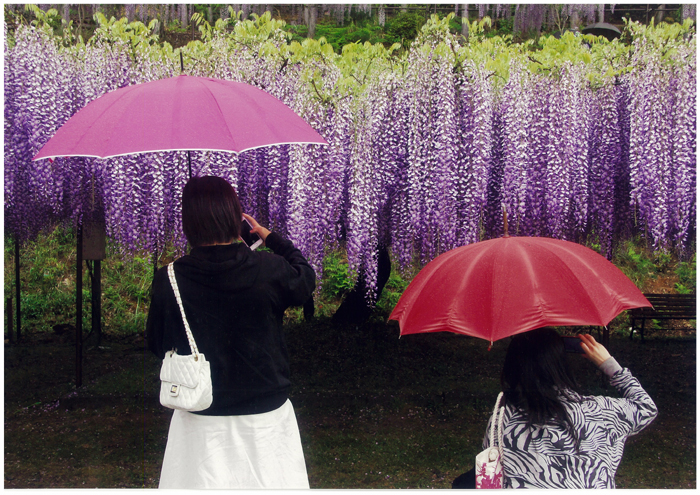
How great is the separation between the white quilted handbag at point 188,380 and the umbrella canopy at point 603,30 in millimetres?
3693

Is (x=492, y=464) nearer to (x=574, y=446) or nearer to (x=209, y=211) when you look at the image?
(x=574, y=446)

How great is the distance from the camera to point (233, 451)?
1792 millimetres

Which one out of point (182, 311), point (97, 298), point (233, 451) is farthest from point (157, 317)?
point (97, 298)

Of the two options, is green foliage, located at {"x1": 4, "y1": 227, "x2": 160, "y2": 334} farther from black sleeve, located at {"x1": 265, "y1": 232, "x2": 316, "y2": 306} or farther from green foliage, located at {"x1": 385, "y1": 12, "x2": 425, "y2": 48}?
black sleeve, located at {"x1": 265, "y1": 232, "x2": 316, "y2": 306}

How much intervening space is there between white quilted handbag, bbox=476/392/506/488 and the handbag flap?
898 mm

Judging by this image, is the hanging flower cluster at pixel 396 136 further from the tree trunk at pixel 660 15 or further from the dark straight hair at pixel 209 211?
the dark straight hair at pixel 209 211

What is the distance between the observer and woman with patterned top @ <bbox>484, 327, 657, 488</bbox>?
61.1 inches

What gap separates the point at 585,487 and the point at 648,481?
232 centimetres

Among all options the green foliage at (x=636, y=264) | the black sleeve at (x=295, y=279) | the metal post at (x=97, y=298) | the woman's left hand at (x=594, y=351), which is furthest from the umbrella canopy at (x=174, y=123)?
the green foliage at (x=636, y=264)

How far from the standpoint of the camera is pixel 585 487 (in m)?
1.58

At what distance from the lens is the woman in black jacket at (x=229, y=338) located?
1689mm

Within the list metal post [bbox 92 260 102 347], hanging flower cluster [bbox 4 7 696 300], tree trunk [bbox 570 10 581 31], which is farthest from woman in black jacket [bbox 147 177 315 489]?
metal post [bbox 92 260 102 347]

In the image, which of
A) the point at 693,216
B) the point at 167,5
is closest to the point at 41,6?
the point at 167,5

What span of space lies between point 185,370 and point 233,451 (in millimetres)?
347
